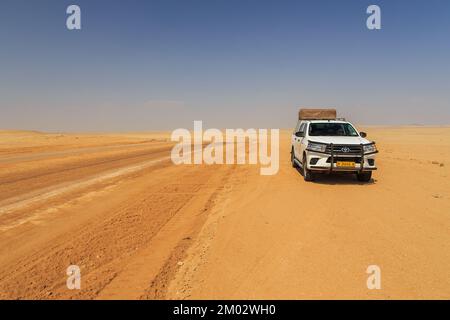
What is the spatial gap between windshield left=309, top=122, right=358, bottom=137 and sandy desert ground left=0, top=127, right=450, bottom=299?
2.19 metres

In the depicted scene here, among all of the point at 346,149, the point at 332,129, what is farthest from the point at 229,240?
the point at 332,129

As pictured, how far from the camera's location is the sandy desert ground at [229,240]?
3766mm

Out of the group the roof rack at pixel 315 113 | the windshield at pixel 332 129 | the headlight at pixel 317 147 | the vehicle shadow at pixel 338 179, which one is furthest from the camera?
the roof rack at pixel 315 113

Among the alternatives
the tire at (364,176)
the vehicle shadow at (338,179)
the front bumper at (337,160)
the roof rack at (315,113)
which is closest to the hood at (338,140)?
the front bumper at (337,160)

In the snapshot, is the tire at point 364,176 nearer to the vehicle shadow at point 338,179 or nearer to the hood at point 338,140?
the vehicle shadow at point 338,179

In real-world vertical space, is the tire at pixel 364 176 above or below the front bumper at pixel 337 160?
below

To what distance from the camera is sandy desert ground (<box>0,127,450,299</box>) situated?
377cm

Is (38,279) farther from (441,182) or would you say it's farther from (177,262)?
(441,182)

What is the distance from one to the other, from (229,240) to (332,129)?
7878mm

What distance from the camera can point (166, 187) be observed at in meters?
10.3

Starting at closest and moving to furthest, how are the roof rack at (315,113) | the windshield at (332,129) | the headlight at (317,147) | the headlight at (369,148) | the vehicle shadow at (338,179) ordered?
1. the headlight at (369,148)
2. the headlight at (317,147)
3. the vehicle shadow at (338,179)
4. the windshield at (332,129)
5. the roof rack at (315,113)

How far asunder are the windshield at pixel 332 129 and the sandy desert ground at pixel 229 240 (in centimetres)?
219

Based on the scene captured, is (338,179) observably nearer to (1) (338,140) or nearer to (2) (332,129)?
(1) (338,140)
